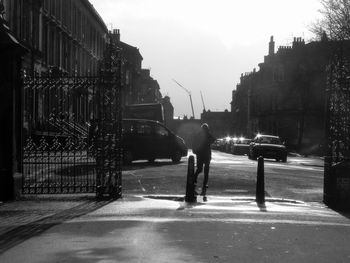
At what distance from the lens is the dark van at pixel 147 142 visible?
23938mm

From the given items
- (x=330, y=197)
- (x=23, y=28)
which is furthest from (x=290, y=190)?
(x=23, y=28)

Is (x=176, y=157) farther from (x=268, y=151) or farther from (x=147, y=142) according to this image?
(x=268, y=151)

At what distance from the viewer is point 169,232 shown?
8602mm

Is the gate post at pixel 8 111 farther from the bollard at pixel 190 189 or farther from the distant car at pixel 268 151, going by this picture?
the distant car at pixel 268 151

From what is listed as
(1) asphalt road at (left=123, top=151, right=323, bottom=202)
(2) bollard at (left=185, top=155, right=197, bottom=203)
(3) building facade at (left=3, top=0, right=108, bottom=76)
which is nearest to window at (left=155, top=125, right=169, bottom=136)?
(1) asphalt road at (left=123, top=151, right=323, bottom=202)

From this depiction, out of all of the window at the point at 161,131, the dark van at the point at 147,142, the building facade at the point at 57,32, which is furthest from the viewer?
the building facade at the point at 57,32

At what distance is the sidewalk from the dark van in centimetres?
1143

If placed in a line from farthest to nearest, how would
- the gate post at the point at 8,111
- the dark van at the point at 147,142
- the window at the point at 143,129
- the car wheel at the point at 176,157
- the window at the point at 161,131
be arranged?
the car wheel at the point at 176,157 < the window at the point at 161,131 < the window at the point at 143,129 < the dark van at the point at 147,142 < the gate post at the point at 8,111

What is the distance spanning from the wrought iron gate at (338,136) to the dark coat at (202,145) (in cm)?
338

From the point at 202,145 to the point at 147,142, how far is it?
30.0 ft

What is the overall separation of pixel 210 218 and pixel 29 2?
23.0 m

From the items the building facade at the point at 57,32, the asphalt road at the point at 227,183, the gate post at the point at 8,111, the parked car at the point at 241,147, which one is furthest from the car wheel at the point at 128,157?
the parked car at the point at 241,147

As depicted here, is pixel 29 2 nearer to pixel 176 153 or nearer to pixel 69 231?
pixel 176 153

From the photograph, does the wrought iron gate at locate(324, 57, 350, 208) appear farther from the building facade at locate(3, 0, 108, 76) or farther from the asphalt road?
the building facade at locate(3, 0, 108, 76)
